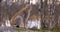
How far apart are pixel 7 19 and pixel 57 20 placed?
523mm

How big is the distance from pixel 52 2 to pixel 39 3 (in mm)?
130

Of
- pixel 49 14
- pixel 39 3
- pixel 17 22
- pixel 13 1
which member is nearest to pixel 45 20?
pixel 49 14

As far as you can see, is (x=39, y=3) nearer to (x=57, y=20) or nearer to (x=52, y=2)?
(x=52, y=2)

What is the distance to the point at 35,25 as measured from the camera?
156 cm

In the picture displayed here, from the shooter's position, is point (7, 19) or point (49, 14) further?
point (7, 19)

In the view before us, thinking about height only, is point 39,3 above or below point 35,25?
above

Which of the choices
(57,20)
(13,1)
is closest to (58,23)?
(57,20)

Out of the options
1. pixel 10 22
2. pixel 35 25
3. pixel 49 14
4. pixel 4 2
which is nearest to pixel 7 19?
pixel 10 22

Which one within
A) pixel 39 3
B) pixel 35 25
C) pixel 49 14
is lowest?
pixel 35 25

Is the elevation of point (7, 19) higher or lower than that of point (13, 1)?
lower

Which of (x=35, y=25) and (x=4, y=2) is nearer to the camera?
(x=35, y=25)

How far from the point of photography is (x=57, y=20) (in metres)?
1.50

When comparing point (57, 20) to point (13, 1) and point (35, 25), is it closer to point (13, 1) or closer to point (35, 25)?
point (35, 25)

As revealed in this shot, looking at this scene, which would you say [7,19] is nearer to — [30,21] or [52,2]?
[30,21]
